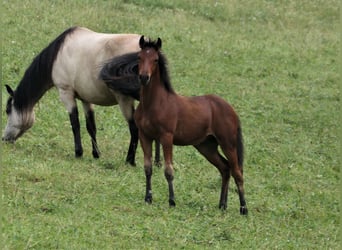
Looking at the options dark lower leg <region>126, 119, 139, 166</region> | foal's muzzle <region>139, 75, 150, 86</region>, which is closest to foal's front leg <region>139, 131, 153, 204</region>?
foal's muzzle <region>139, 75, 150, 86</region>

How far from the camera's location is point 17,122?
1357 cm

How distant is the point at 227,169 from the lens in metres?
11.2

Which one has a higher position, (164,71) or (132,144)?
(164,71)

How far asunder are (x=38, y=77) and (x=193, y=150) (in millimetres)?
2888

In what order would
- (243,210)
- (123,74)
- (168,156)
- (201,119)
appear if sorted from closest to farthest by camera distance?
(168,156)
(201,119)
(243,210)
(123,74)

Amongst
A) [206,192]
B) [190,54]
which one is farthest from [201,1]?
[206,192]

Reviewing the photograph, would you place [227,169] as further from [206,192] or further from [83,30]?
[83,30]

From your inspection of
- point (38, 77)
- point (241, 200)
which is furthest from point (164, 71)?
point (38, 77)

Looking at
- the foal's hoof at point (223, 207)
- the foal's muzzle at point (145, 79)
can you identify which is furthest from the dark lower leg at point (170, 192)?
the foal's muzzle at point (145, 79)

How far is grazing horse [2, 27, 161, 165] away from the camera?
12656 mm

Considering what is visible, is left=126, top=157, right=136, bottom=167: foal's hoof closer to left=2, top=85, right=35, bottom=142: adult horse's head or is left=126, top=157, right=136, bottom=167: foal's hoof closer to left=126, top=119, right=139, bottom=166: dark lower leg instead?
left=126, top=119, right=139, bottom=166: dark lower leg

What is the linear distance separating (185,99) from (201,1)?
1611cm

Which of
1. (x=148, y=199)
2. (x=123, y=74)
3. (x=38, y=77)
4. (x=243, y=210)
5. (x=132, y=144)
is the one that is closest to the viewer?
(x=148, y=199)

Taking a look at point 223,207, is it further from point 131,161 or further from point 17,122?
point 17,122
